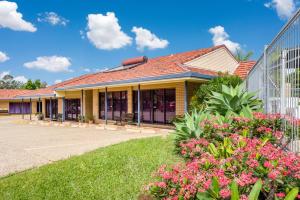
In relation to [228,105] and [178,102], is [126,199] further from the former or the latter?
[178,102]

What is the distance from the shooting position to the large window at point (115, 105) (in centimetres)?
2125

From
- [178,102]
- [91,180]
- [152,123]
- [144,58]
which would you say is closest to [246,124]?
[91,180]

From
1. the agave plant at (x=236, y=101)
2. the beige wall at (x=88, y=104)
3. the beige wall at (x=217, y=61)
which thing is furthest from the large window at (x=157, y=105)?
the agave plant at (x=236, y=101)

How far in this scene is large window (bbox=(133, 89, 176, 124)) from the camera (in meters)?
17.6

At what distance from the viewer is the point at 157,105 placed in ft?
60.6

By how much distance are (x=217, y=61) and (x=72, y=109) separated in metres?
16.3

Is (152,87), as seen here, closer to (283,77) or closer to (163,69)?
(163,69)

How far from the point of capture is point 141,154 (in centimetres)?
754

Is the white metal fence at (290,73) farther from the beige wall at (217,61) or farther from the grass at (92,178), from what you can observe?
the beige wall at (217,61)

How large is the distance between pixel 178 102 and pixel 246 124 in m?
11.2

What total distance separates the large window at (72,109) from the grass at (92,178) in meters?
20.3

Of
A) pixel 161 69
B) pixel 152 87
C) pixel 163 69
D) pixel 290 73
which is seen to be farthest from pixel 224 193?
pixel 152 87

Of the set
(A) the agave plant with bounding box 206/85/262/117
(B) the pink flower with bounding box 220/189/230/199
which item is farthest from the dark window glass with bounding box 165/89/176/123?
(B) the pink flower with bounding box 220/189/230/199

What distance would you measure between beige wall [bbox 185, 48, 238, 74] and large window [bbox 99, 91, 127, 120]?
21.0 feet
